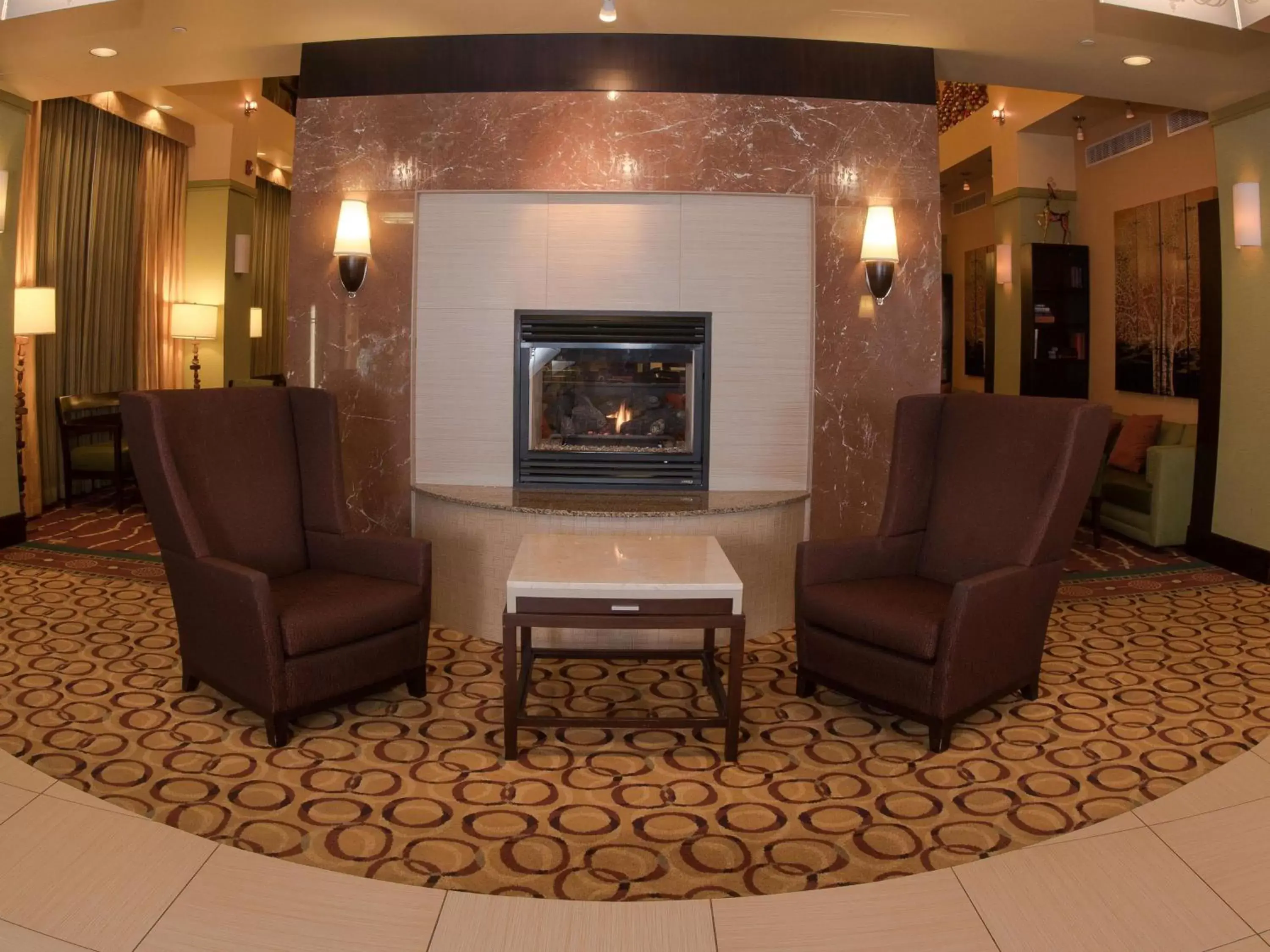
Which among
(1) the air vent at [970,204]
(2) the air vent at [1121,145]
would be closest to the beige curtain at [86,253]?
(2) the air vent at [1121,145]

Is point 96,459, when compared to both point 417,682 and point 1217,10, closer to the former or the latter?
point 417,682

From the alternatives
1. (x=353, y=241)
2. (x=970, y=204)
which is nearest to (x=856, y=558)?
(x=353, y=241)

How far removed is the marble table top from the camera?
10.4 feet

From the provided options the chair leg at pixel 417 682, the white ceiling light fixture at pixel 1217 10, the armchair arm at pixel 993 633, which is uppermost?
the white ceiling light fixture at pixel 1217 10

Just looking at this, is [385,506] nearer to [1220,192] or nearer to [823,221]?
[823,221]

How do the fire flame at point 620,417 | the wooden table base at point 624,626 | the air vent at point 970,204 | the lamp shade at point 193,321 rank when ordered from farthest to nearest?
the air vent at point 970,204, the lamp shade at point 193,321, the fire flame at point 620,417, the wooden table base at point 624,626

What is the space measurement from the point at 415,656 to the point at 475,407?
1.65 m

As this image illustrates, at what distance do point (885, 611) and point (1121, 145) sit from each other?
587cm

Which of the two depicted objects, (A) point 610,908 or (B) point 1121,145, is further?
(B) point 1121,145

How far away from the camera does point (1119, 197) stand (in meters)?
7.79

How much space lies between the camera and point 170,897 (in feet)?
7.60

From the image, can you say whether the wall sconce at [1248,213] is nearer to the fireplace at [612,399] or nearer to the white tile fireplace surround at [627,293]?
the white tile fireplace surround at [627,293]

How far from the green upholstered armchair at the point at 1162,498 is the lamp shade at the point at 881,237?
104 inches

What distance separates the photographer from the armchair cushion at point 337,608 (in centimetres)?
330
